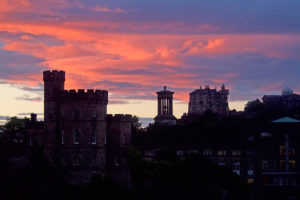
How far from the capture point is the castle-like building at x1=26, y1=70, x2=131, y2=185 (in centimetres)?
7694

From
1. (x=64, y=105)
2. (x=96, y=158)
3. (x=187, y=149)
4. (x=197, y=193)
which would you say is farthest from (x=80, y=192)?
(x=187, y=149)

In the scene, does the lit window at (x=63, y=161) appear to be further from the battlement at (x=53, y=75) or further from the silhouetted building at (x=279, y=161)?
the silhouetted building at (x=279, y=161)

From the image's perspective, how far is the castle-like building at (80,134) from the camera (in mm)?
76938

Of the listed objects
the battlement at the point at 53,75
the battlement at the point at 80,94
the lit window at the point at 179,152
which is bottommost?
the lit window at the point at 179,152

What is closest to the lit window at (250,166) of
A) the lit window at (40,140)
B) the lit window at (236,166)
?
the lit window at (236,166)

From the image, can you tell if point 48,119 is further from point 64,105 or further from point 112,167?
point 112,167

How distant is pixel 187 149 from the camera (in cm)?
11706

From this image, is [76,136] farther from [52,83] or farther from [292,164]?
[292,164]

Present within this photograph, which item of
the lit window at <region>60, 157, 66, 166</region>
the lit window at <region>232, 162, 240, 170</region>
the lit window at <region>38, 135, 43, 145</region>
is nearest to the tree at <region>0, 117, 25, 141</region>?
the lit window at <region>38, 135, 43, 145</region>

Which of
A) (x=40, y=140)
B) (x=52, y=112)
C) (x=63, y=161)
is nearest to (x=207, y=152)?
(x=40, y=140)

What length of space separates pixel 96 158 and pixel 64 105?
807 cm

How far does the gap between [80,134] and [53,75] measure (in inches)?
356

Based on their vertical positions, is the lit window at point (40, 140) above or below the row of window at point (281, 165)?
above

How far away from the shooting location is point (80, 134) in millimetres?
77250
